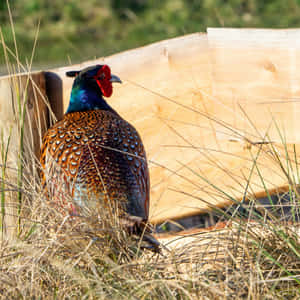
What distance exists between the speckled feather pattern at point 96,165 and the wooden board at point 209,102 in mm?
229

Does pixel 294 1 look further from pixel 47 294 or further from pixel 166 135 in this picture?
pixel 47 294

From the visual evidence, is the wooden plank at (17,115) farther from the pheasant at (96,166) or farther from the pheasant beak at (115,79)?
the pheasant beak at (115,79)

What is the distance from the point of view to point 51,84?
10.0 ft

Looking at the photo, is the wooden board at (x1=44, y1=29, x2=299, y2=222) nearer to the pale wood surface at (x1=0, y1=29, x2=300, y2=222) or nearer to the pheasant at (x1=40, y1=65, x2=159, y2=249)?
the pale wood surface at (x1=0, y1=29, x2=300, y2=222)

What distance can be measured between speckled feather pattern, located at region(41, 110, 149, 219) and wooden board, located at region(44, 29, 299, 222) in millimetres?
229

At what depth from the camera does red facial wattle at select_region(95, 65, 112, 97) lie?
8.89 feet

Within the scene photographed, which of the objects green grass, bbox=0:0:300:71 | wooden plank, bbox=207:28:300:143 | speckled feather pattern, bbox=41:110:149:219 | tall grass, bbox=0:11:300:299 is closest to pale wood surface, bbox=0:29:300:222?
wooden plank, bbox=207:28:300:143

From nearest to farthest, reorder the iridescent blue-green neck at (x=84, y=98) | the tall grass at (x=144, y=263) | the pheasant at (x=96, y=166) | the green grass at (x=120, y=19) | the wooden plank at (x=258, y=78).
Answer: the tall grass at (x=144, y=263), the pheasant at (x=96, y=166), the wooden plank at (x=258, y=78), the iridescent blue-green neck at (x=84, y=98), the green grass at (x=120, y=19)

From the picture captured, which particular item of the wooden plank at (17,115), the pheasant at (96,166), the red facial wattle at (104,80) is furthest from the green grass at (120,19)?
the pheasant at (96,166)

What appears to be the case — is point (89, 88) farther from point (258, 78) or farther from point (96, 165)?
point (258, 78)

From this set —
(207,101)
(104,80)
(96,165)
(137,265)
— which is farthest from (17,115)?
(137,265)

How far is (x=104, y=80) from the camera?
2.74m

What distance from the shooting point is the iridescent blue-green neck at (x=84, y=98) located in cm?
270

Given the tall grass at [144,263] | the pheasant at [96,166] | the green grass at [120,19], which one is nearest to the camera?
the tall grass at [144,263]
